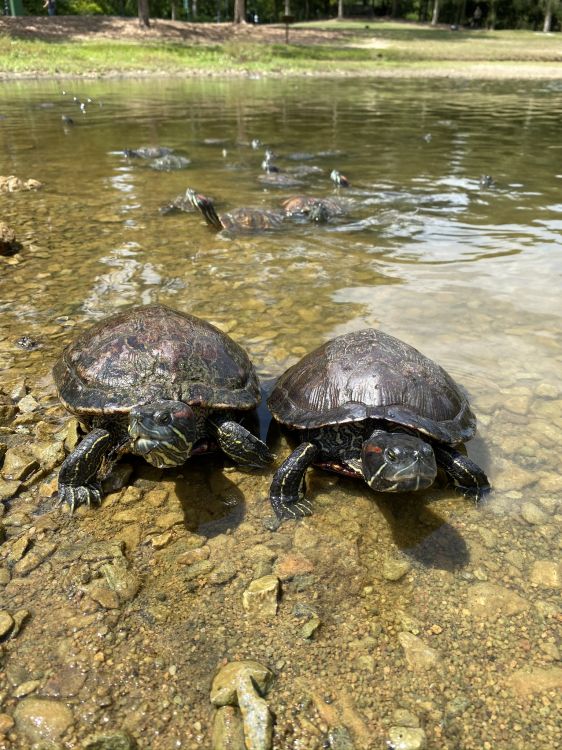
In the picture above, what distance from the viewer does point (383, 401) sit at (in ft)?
14.1

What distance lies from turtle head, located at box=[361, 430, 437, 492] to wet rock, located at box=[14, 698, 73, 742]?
7.20 ft

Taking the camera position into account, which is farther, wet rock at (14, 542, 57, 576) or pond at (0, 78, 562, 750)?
wet rock at (14, 542, 57, 576)

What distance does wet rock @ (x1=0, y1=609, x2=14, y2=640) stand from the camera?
10.0ft

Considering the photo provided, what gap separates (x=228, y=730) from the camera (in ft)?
8.59

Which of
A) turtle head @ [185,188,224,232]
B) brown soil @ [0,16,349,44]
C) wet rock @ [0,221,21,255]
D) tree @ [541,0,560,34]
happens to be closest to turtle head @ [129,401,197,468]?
wet rock @ [0,221,21,255]

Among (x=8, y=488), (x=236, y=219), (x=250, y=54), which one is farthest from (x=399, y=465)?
(x=250, y=54)

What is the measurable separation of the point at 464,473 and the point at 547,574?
89 cm

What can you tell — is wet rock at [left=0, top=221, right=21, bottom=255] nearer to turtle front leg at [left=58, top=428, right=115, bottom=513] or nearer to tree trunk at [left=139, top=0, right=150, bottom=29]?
turtle front leg at [left=58, top=428, right=115, bottom=513]

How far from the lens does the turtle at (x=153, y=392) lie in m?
4.11

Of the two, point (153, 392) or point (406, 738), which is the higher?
point (153, 392)

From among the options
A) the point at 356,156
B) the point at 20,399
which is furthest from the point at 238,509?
the point at 356,156

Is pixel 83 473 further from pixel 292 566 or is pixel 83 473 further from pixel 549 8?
pixel 549 8

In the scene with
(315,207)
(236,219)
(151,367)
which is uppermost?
(151,367)

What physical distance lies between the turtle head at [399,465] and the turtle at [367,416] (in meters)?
0.01
